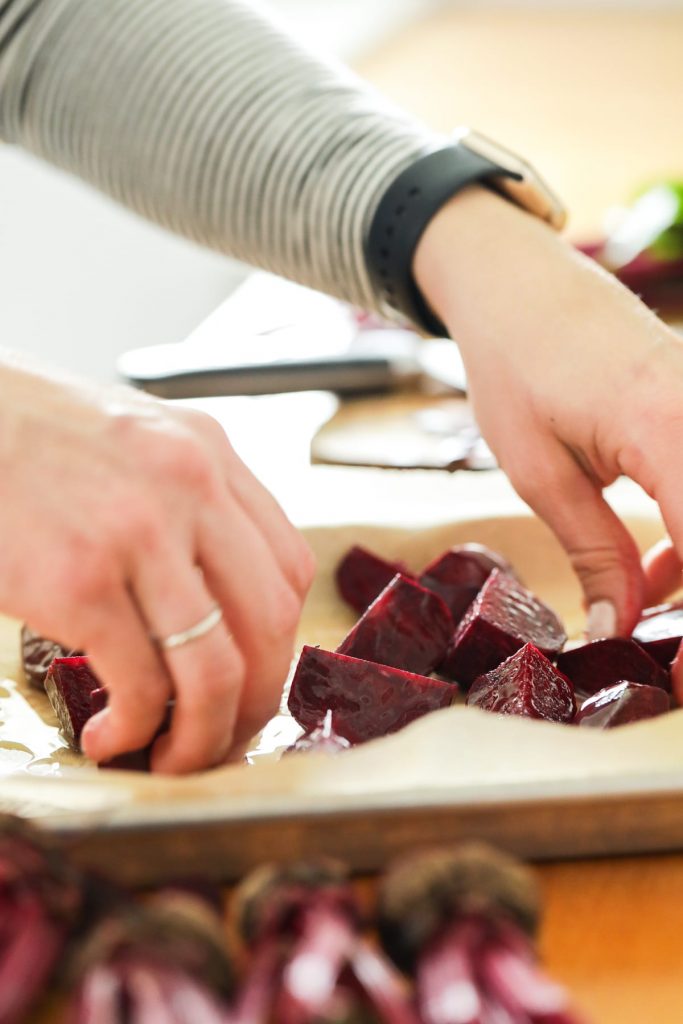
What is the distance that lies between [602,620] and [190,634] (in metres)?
0.73

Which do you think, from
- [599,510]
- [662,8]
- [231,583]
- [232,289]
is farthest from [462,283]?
[662,8]

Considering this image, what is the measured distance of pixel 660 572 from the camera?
177 cm

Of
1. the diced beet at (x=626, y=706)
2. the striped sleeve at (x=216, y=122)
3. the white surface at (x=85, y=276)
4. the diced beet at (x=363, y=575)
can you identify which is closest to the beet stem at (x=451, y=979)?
the diced beet at (x=626, y=706)

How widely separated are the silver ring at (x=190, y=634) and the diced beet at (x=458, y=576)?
0.66m

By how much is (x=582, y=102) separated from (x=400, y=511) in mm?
4469

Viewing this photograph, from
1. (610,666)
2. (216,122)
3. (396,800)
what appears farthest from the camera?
(216,122)

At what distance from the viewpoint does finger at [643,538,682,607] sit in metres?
1.76

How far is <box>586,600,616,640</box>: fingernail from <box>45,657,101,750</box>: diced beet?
2.11 ft

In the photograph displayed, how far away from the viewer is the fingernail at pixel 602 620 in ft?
5.32

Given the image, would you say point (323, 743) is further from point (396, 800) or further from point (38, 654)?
point (38, 654)

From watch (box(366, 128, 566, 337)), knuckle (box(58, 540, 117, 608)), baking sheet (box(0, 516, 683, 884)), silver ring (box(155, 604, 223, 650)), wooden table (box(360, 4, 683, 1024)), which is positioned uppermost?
watch (box(366, 128, 566, 337))

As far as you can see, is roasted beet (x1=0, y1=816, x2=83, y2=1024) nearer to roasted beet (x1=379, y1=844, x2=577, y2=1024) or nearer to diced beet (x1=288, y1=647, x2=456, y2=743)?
roasted beet (x1=379, y1=844, x2=577, y2=1024)

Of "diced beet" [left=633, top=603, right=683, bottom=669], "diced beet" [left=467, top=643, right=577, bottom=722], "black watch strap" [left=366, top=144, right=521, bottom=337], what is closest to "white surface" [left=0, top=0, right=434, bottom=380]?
"black watch strap" [left=366, top=144, right=521, bottom=337]

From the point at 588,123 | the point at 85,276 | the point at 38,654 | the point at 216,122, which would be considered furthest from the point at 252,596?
the point at 588,123
